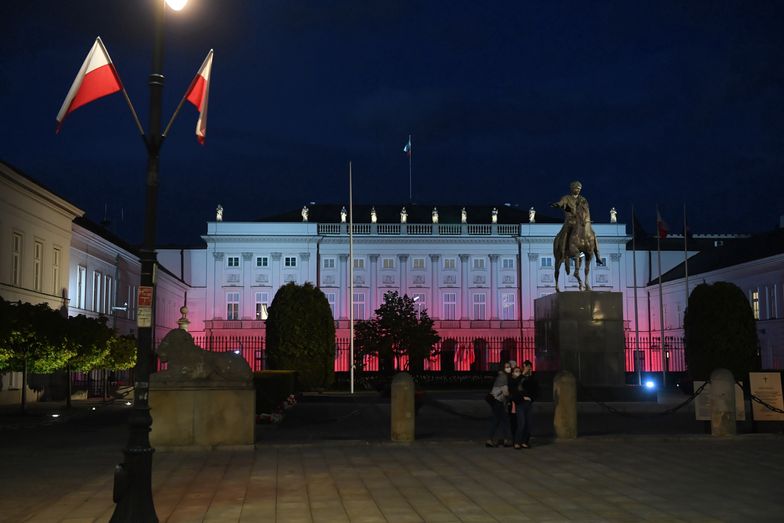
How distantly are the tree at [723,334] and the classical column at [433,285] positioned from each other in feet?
158

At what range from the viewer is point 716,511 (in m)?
9.70

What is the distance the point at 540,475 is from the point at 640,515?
314cm

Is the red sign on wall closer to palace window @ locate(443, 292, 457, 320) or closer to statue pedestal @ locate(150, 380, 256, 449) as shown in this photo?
statue pedestal @ locate(150, 380, 256, 449)

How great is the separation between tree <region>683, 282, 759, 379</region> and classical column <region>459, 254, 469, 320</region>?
4782cm

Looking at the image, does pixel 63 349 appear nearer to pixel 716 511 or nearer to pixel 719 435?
pixel 719 435

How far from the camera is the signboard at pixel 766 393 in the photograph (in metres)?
18.8

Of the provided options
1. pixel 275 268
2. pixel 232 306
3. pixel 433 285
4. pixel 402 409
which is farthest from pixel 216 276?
pixel 402 409

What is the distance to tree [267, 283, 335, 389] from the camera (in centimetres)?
4150

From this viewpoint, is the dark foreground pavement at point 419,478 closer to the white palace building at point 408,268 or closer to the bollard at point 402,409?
the bollard at point 402,409

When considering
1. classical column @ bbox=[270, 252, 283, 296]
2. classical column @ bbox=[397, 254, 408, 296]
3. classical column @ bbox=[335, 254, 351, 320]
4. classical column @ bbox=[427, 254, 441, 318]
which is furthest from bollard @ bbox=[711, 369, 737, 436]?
classical column @ bbox=[270, 252, 283, 296]

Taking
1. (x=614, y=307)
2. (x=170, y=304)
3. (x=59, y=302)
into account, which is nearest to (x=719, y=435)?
(x=614, y=307)

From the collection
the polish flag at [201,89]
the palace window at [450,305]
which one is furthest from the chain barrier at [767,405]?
the palace window at [450,305]

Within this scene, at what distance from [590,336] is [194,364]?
12487mm

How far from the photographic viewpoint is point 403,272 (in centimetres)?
8931
